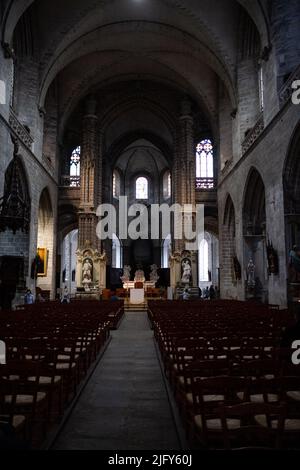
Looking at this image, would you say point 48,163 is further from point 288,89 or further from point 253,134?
point 288,89

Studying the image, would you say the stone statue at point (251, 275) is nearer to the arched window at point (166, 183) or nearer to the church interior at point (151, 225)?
the church interior at point (151, 225)

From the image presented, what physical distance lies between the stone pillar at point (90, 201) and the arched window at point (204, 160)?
875 cm

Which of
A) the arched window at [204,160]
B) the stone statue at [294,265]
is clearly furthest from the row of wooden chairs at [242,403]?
the arched window at [204,160]

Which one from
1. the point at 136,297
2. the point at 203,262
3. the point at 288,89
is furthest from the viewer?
the point at 203,262

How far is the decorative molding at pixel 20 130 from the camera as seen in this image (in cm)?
1775

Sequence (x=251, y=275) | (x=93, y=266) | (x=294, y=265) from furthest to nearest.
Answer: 1. (x=93, y=266)
2. (x=251, y=275)
3. (x=294, y=265)

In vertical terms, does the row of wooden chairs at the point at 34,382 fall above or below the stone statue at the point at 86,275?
below

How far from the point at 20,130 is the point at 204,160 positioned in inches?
710

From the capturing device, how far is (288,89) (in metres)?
14.6

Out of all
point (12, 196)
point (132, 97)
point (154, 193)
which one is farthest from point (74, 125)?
point (12, 196)

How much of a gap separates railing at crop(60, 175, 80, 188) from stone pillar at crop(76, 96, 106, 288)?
146cm

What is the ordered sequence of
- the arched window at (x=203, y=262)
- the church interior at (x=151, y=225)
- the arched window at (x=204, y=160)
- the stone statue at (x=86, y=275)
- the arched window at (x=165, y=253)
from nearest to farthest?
the church interior at (x=151, y=225), the stone statue at (x=86, y=275), the arched window at (x=204, y=160), the arched window at (x=165, y=253), the arched window at (x=203, y=262)

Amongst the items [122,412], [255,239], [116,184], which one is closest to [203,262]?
[116,184]

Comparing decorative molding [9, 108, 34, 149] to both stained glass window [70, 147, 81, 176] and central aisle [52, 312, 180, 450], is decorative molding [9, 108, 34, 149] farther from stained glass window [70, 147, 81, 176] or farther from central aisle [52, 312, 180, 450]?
central aisle [52, 312, 180, 450]
